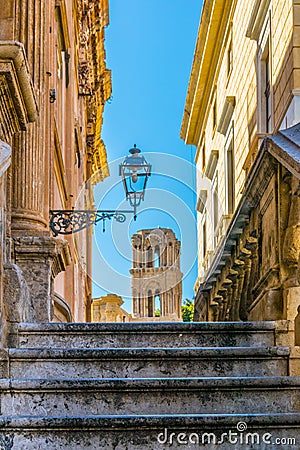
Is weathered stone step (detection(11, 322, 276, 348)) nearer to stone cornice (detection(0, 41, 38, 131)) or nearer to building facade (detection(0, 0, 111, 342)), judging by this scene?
building facade (detection(0, 0, 111, 342))

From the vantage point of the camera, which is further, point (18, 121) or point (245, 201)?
point (245, 201)

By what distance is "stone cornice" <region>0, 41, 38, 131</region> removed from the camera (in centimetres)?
554

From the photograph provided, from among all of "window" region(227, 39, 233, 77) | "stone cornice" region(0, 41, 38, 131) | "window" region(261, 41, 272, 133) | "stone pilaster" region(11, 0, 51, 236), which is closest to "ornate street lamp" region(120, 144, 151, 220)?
"window" region(261, 41, 272, 133)

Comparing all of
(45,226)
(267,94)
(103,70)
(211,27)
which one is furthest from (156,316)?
(45,226)

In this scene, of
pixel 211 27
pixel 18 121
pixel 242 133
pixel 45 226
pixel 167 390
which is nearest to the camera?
pixel 167 390

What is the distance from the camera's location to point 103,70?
119 ft

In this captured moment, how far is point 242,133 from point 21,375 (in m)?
15.3

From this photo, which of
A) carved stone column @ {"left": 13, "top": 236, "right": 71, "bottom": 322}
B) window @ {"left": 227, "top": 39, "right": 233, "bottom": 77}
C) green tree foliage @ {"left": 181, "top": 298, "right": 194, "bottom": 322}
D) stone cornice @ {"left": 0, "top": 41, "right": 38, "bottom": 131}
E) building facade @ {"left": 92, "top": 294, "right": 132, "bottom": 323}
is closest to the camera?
stone cornice @ {"left": 0, "top": 41, "right": 38, "bottom": 131}

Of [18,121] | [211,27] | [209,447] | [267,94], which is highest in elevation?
[211,27]

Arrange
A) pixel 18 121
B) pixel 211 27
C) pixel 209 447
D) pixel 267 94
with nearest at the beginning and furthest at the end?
pixel 209 447 < pixel 18 121 < pixel 267 94 < pixel 211 27

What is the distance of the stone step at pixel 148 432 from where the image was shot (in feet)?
15.9

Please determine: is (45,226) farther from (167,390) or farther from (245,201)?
(167,390)

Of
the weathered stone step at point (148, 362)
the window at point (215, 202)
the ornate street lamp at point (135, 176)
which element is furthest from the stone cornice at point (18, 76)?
the window at point (215, 202)

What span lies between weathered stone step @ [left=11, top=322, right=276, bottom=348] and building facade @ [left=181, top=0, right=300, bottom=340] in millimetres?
290
